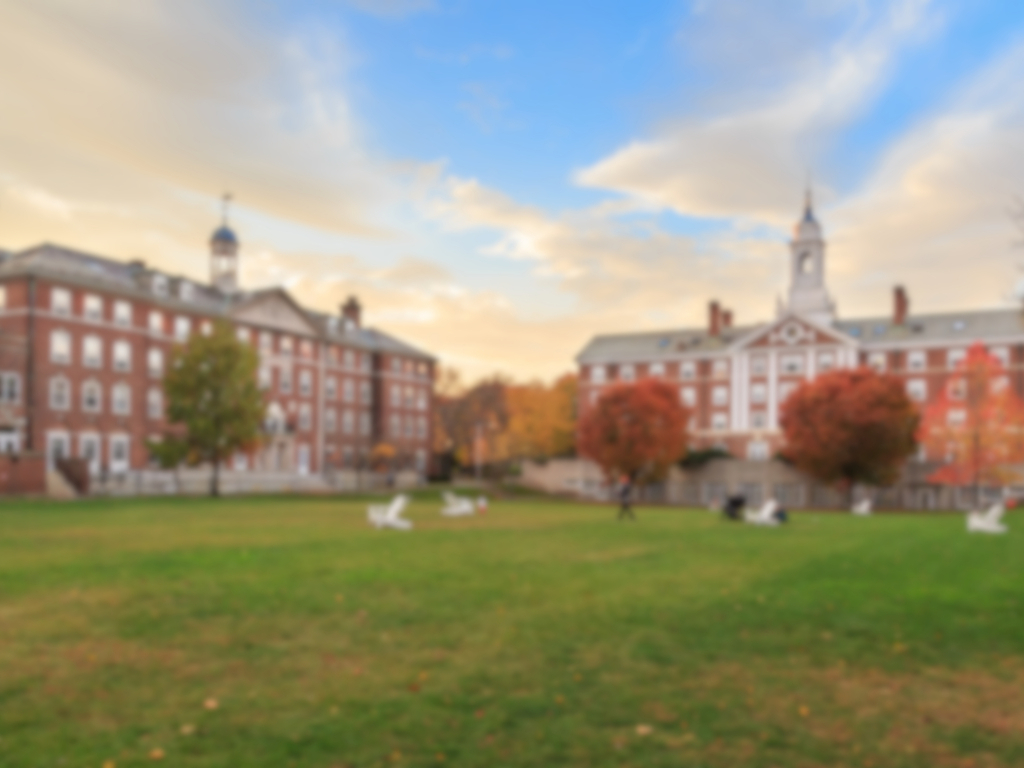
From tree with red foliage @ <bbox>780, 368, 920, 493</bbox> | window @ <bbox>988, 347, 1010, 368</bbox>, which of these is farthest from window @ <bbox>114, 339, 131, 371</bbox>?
window @ <bbox>988, 347, 1010, 368</bbox>

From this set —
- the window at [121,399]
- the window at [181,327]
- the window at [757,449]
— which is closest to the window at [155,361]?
the window at [181,327]

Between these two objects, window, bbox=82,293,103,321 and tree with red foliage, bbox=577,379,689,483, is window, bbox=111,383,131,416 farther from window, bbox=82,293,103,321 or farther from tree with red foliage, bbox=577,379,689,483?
tree with red foliage, bbox=577,379,689,483

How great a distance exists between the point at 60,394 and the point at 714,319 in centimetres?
5527

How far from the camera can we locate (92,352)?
5453 centimetres

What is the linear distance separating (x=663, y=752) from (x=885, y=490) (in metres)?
58.9

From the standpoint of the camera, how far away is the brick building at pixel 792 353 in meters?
71.5

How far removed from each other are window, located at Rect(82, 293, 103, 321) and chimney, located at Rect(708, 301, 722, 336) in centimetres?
5226

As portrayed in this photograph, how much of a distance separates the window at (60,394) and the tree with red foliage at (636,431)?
3386 centimetres

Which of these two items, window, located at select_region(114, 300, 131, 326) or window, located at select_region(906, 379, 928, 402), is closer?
window, located at select_region(114, 300, 131, 326)

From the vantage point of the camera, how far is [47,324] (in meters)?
51.5

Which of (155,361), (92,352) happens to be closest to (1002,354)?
(155,361)

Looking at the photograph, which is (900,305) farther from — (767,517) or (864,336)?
(767,517)

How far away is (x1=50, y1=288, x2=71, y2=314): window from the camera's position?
5175 centimetres

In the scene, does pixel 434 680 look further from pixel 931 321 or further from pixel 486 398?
pixel 486 398
